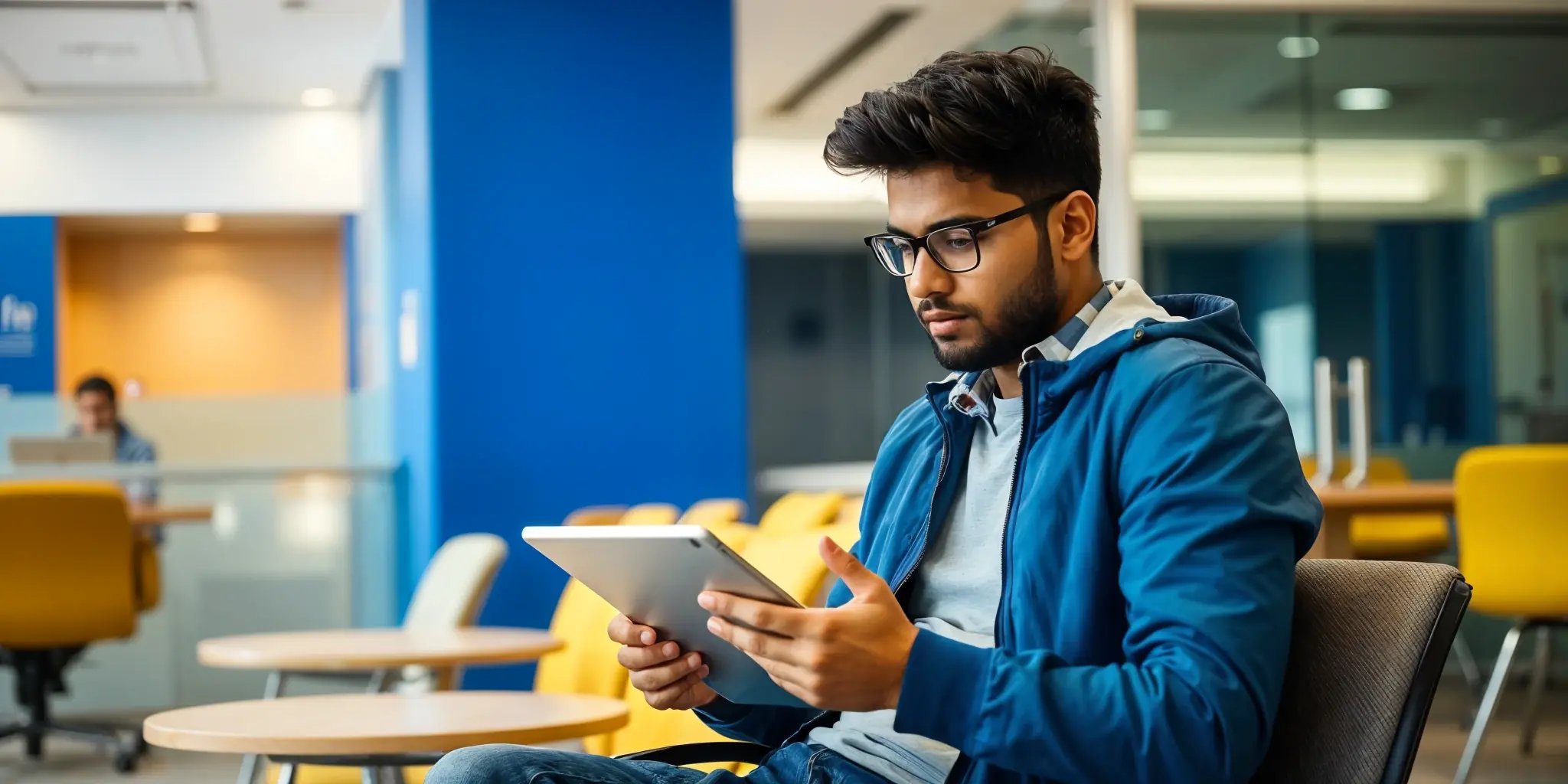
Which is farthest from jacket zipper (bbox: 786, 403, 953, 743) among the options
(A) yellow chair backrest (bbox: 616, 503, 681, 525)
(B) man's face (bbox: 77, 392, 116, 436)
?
(B) man's face (bbox: 77, 392, 116, 436)

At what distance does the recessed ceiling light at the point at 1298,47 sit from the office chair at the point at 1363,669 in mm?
5945

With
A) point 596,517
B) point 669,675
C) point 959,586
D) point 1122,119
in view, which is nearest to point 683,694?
point 669,675

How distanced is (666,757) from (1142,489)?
0.68m

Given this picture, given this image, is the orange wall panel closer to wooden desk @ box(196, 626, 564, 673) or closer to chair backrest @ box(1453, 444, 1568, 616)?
wooden desk @ box(196, 626, 564, 673)

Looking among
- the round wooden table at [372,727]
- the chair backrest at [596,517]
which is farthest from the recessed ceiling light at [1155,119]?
the round wooden table at [372,727]

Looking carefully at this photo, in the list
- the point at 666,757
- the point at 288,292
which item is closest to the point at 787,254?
the point at 288,292

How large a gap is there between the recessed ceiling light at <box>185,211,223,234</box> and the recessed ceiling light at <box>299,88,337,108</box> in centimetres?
98

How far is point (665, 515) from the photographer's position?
15.0 ft

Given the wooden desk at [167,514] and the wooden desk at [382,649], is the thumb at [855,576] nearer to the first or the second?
the wooden desk at [382,649]

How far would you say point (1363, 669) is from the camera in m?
1.37

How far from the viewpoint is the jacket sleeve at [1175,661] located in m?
1.26

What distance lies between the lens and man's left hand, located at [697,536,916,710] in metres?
1.27

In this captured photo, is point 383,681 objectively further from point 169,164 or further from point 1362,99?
point 169,164

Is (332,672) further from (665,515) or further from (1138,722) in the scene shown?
(1138,722)
